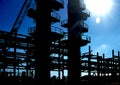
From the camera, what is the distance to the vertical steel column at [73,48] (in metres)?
30.1

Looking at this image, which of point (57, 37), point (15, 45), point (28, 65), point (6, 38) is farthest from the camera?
point (28, 65)

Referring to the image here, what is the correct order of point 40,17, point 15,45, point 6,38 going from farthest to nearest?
point 15,45 → point 6,38 → point 40,17

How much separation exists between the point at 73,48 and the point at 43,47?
9555 millimetres

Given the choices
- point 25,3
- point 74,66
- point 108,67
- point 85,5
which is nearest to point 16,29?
point 25,3

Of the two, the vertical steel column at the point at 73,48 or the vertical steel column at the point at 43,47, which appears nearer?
the vertical steel column at the point at 43,47

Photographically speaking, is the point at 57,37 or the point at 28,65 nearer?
the point at 57,37

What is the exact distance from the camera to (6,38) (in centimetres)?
2973

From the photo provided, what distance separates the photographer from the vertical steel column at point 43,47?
21891mm

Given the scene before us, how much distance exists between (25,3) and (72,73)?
16996 mm

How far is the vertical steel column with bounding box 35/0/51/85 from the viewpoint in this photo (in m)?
21.9

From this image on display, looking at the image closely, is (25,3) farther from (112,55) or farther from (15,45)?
(112,55)

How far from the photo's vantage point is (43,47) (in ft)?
73.5

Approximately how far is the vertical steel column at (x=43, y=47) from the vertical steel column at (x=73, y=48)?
26.9 ft

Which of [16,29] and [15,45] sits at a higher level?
[16,29]
